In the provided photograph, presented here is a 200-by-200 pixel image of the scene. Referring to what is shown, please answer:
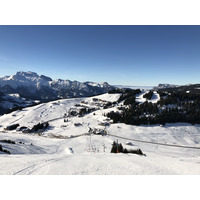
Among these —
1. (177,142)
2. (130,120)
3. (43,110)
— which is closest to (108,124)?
(130,120)

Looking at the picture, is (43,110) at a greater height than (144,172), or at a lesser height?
lesser

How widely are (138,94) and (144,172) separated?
160153 millimetres

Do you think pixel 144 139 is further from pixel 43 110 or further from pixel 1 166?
pixel 43 110

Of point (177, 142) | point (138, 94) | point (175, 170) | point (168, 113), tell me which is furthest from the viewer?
point (138, 94)

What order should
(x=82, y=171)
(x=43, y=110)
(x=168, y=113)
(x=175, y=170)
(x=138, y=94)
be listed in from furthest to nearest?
(x=138, y=94)
(x=43, y=110)
(x=168, y=113)
(x=175, y=170)
(x=82, y=171)

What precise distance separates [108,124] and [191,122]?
2429 inches

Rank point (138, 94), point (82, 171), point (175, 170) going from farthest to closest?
point (138, 94) → point (175, 170) → point (82, 171)

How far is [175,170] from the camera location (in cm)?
885

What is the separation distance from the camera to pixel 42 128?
79.8m

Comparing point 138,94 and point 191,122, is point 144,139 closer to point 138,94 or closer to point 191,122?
point 191,122

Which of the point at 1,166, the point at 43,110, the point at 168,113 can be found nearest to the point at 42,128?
the point at 43,110

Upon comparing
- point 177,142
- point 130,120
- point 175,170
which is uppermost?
point 175,170

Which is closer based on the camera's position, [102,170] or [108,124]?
[102,170]

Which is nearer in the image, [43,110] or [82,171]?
[82,171]
